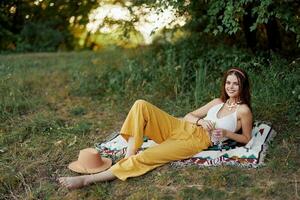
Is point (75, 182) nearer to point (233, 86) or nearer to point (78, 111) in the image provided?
point (233, 86)

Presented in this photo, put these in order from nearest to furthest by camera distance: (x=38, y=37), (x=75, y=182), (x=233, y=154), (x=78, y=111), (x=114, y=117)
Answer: (x=75, y=182), (x=233, y=154), (x=114, y=117), (x=78, y=111), (x=38, y=37)

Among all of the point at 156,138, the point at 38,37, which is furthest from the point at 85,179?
the point at 38,37

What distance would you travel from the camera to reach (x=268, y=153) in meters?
4.73

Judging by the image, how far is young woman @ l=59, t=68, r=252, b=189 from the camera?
4508mm

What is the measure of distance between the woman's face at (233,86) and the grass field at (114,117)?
26.0 inches

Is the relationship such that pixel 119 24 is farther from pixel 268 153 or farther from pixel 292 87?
pixel 268 153

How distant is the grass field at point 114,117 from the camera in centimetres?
434

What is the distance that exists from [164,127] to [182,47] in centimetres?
290

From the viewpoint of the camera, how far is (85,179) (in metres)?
4.48

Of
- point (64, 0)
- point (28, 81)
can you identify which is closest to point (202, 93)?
point (28, 81)

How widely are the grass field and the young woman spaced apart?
0.39 ft

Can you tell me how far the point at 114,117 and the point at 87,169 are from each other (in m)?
1.51

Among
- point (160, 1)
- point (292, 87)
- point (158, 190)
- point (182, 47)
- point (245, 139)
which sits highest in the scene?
point (160, 1)

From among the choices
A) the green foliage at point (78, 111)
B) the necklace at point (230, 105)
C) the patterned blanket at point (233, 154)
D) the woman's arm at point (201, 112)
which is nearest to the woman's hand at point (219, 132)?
the patterned blanket at point (233, 154)
